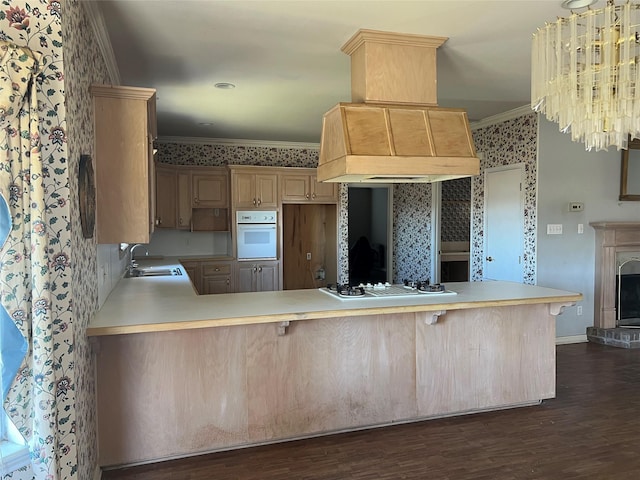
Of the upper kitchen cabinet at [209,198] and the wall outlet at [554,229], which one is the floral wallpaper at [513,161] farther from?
the upper kitchen cabinet at [209,198]

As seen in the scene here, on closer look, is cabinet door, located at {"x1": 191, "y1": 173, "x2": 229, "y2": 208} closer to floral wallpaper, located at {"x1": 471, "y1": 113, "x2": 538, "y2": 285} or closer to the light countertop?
the light countertop

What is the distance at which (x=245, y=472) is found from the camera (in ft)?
8.54

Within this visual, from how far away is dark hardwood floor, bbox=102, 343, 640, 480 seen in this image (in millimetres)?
2576

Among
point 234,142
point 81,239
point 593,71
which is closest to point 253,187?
point 234,142

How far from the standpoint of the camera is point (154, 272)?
502 centimetres

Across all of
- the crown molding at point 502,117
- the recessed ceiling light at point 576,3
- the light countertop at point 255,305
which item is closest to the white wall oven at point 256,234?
the light countertop at point 255,305

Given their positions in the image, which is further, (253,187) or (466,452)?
(253,187)

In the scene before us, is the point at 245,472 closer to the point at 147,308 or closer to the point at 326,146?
the point at 147,308

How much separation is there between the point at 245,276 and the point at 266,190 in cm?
122

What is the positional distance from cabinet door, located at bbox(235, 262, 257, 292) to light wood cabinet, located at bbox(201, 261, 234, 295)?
9cm

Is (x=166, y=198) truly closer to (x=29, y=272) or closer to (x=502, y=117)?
(x=502, y=117)

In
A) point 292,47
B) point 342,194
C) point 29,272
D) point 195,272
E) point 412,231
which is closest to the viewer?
point 29,272

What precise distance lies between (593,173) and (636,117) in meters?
3.53

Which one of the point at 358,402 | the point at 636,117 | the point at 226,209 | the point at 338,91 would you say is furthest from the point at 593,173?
the point at 226,209
